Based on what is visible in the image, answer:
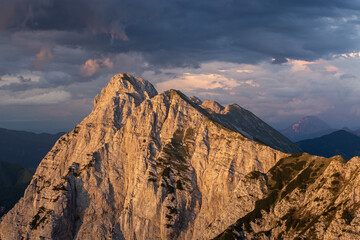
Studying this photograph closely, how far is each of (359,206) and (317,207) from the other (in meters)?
24.8

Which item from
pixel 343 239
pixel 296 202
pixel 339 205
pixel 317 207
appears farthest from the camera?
pixel 296 202

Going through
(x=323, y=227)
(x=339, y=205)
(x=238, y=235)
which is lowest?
(x=238, y=235)

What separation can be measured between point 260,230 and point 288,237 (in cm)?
1981

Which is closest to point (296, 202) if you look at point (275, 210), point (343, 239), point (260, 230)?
point (275, 210)

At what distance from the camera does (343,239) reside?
158 metres

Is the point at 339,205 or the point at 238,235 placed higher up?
the point at 339,205

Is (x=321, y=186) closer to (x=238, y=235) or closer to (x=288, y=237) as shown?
(x=288, y=237)

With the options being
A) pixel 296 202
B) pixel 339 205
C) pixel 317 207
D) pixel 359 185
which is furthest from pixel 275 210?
pixel 359 185

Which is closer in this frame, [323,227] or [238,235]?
[323,227]

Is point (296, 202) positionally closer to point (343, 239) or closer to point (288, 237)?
point (288, 237)

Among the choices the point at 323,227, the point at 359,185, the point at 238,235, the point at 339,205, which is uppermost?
the point at 359,185

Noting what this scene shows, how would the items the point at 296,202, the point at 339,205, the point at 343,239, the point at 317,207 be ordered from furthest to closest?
1. the point at 296,202
2. the point at 317,207
3. the point at 339,205
4. the point at 343,239

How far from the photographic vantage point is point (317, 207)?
180750mm

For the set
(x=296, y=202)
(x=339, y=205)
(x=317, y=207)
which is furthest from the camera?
(x=296, y=202)
